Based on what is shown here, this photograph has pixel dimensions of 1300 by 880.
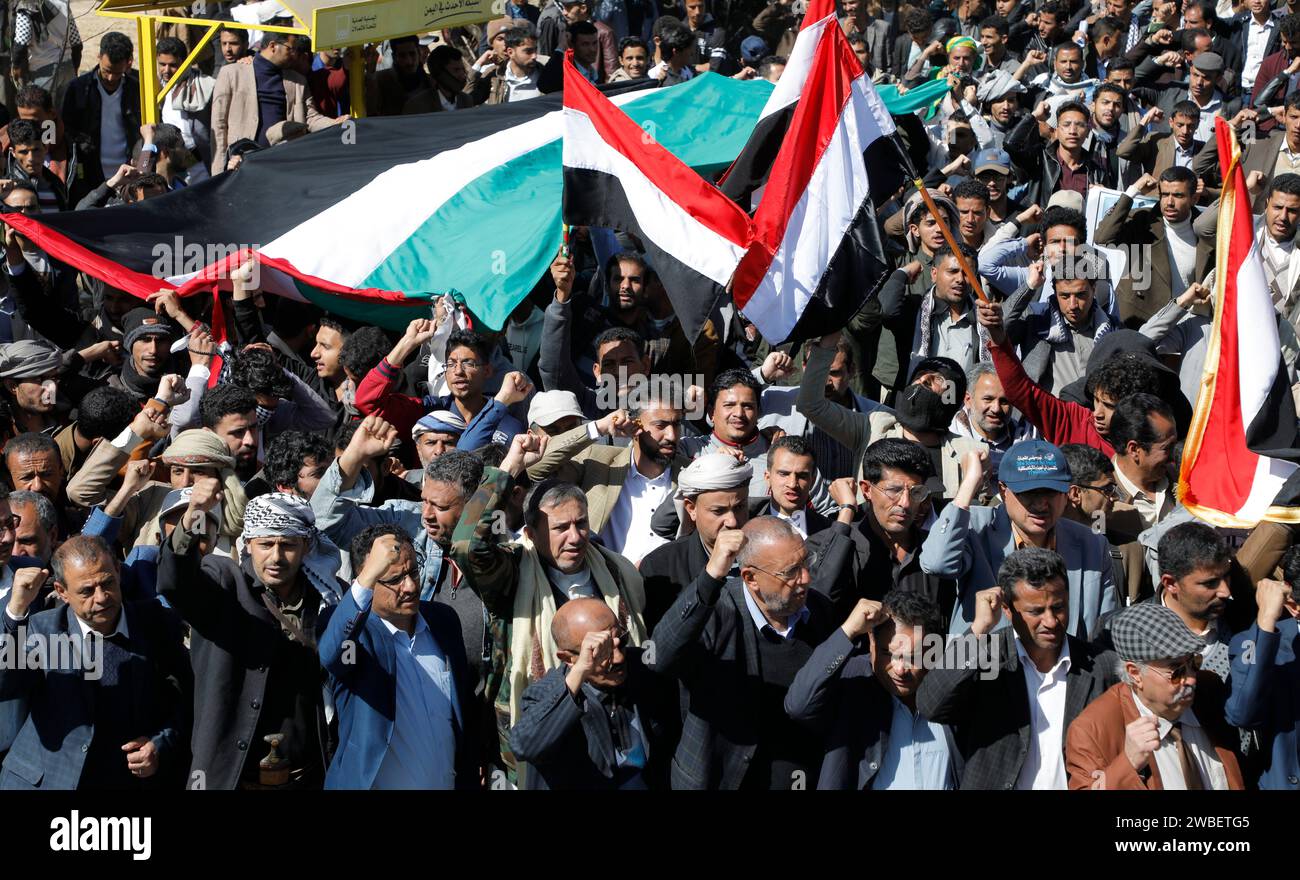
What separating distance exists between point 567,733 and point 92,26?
15.8 m

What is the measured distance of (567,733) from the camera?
580 cm

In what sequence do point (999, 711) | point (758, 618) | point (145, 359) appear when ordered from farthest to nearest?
point (145, 359) → point (758, 618) → point (999, 711)

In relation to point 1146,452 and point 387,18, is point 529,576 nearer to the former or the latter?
point 1146,452

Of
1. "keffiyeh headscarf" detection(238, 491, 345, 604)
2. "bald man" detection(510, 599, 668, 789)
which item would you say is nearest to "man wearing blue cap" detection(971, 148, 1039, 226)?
"keffiyeh headscarf" detection(238, 491, 345, 604)

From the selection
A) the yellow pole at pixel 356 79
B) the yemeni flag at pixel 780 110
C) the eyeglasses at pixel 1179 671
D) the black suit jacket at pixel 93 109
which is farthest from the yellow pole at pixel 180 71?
the eyeglasses at pixel 1179 671

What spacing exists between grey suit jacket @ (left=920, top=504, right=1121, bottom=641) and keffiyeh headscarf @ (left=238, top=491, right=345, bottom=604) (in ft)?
7.31

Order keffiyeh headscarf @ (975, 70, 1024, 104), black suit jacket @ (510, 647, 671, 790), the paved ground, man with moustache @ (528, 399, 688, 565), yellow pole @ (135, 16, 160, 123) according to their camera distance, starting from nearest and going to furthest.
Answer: black suit jacket @ (510, 647, 671, 790), man with moustache @ (528, 399, 688, 565), yellow pole @ (135, 16, 160, 123), keffiyeh headscarf @ (975, 70, 1024, 104), the paved ground

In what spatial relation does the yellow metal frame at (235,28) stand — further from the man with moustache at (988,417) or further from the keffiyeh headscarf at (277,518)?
the keffiyeh headscarf at (277,518)

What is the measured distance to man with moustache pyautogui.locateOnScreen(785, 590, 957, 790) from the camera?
609cm

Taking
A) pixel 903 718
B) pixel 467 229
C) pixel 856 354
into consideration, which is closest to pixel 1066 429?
pixel 856 354

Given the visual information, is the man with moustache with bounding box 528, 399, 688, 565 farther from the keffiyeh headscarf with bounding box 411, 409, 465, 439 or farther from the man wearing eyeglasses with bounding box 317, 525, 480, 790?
the man wearing eyeglasses with bounding box 317, 525, 480, 790

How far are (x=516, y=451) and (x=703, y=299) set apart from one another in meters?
1.76

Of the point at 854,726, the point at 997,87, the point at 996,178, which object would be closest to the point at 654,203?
the point at 854,726

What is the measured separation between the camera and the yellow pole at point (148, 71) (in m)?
13.1
